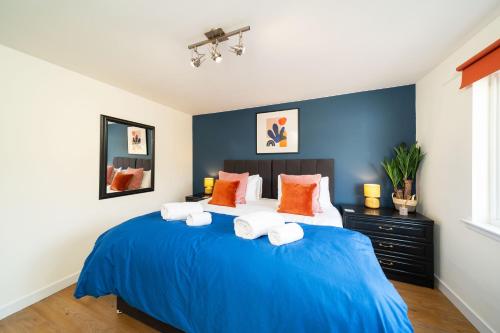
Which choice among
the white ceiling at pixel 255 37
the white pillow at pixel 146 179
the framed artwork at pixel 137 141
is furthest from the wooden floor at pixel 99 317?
the white ceiling at pixel 255 37

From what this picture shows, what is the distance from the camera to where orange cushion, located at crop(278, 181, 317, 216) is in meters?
2.22

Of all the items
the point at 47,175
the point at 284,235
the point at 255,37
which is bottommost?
the point at 284,235

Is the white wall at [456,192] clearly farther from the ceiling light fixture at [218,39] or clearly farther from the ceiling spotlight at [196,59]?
the ceiling spotlight at [196,59]

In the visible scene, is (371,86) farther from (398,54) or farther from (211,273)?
(211,273)

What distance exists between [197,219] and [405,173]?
2.52 meters

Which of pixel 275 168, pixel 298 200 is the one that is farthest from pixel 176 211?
pixel 275 168

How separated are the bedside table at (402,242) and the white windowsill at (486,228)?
466 millimetres

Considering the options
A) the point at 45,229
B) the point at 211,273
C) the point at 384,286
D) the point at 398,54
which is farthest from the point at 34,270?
the point at 398,54

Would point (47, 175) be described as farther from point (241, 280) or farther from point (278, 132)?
point (278, 132)

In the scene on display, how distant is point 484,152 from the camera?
1555 millimetres

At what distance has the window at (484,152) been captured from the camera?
151 cm

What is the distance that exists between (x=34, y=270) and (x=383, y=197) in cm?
411

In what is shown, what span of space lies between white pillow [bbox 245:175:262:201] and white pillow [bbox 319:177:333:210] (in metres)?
1.00

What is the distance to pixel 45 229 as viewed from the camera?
77.1 inches
